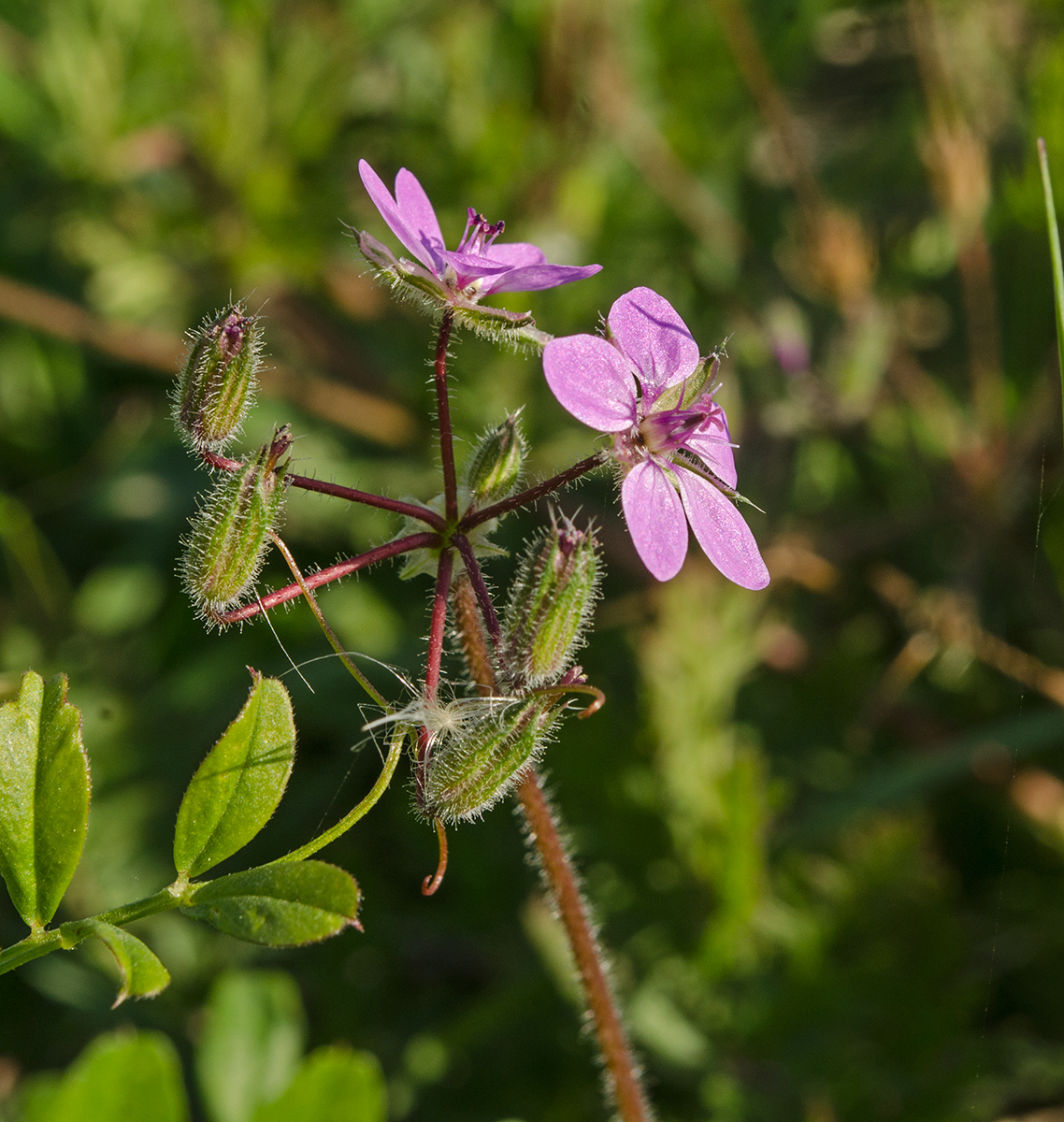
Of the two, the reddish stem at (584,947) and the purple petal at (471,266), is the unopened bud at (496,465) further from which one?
the reddish stem at (584,947)

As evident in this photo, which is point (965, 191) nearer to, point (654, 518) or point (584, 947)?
point (654, 518)

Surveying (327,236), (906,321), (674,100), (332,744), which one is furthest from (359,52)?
(332,744)

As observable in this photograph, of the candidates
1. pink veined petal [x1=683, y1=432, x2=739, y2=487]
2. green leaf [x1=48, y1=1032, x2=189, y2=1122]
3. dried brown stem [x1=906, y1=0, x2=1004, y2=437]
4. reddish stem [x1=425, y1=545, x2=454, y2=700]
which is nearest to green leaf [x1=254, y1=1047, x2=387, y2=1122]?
green leaf [x1=48, y1=1032, x2=189, y2=1122]

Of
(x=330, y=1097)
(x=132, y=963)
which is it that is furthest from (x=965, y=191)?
(x=132, y=963)

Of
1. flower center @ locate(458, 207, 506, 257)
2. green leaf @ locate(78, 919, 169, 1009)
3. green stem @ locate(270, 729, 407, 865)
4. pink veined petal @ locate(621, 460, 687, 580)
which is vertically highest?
flower center @ locate(458, 207, 506, 257)

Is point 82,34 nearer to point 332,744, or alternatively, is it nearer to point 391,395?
point 391,395

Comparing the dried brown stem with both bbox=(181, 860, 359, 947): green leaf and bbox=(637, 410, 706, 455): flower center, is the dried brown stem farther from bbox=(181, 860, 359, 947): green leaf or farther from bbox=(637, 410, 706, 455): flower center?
bbox=(181, 860, 359, 947): green leaf

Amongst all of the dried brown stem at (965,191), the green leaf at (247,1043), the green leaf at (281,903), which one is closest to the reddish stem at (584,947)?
the green leaf at (281,903)
